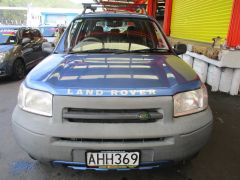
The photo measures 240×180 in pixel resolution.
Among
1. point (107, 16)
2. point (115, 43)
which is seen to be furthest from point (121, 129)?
point (107, 16)

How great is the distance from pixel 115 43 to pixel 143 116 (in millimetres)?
1504

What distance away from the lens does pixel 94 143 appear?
6.18 ft

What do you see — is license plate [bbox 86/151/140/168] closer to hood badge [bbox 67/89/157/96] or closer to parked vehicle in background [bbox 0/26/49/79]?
hood badge [bbox 67/89/157/96]

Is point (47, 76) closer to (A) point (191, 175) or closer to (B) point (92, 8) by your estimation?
(A) point (191, 175)

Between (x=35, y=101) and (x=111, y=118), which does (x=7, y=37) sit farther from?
(x=111, y=118)

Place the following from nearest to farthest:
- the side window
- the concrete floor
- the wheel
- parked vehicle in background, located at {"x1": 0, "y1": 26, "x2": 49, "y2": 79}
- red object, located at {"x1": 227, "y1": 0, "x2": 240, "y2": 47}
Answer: the concrete floor → red object, located at {"x1": 227, "y1": 0, "x2": 240, "y2": 47} → parked vehicle in background, located at {"x1": 0, "y1": 26, "x2": 49, "y2": 79} → the wheel → the side window

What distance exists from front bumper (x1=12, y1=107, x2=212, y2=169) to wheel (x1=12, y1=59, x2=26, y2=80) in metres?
5.17

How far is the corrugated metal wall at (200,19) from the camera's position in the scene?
684cm

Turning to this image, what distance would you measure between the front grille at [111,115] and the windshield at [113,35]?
1.23 metres

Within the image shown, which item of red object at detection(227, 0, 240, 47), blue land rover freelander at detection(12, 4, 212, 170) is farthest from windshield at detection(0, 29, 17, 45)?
red object at detection(227, 0, 240, 47)

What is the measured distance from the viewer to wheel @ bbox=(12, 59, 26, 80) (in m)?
6.74

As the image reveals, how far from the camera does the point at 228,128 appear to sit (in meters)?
3.67

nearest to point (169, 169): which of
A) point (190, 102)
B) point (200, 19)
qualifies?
point (190, 102)

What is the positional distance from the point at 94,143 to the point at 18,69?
18.9 ft
